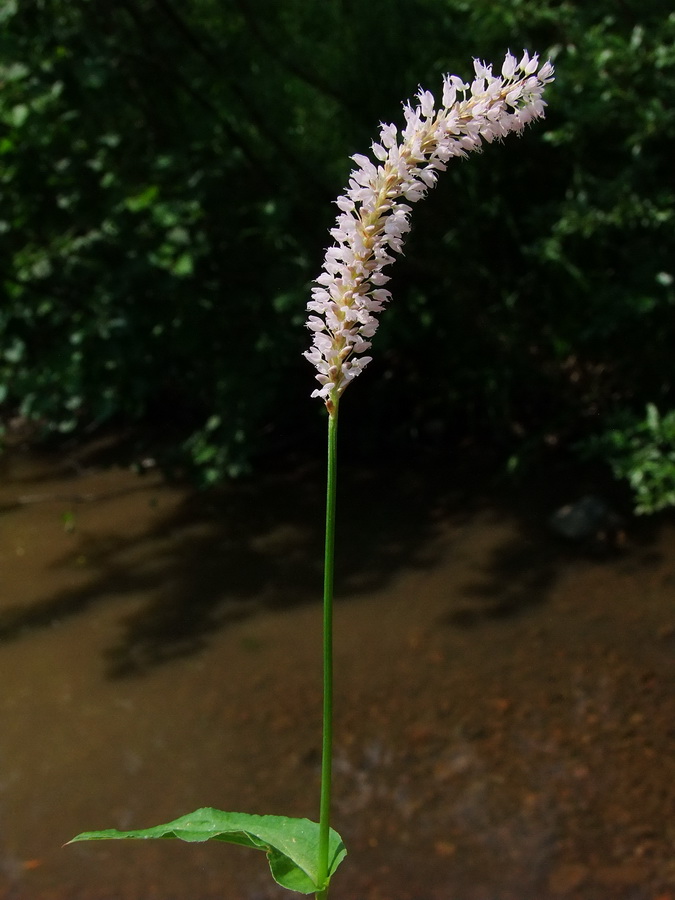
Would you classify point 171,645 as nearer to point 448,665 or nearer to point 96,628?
point 96,628

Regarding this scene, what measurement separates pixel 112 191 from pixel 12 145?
58 centimetres

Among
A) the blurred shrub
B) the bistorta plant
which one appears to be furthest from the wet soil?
the bistorta plant

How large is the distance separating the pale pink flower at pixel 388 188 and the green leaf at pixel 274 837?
1.91 feet

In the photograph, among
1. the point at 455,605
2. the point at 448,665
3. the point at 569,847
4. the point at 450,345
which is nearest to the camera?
the point at 569,847

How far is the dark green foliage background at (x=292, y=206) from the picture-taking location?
186 inches

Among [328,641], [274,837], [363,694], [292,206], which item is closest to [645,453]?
[363,694]

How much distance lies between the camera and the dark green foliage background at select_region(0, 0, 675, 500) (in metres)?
4.71

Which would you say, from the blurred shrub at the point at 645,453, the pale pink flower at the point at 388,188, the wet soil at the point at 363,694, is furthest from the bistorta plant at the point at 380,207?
the blurred shrub at the point at 645,453

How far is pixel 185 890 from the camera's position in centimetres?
316

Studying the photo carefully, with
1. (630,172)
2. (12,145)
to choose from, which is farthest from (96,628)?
(630,172)

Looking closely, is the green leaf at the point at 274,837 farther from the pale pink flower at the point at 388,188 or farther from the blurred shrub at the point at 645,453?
the blurred shrub at the point at 645,453

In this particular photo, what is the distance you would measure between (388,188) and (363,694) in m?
3.11

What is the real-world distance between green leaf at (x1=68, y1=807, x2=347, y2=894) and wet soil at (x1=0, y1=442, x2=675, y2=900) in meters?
1.79

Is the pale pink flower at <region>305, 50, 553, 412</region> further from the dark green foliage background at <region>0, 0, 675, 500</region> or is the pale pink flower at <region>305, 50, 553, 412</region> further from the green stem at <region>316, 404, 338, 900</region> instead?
the dark green foliage background at <region>0, 0, 675, 500</region>
